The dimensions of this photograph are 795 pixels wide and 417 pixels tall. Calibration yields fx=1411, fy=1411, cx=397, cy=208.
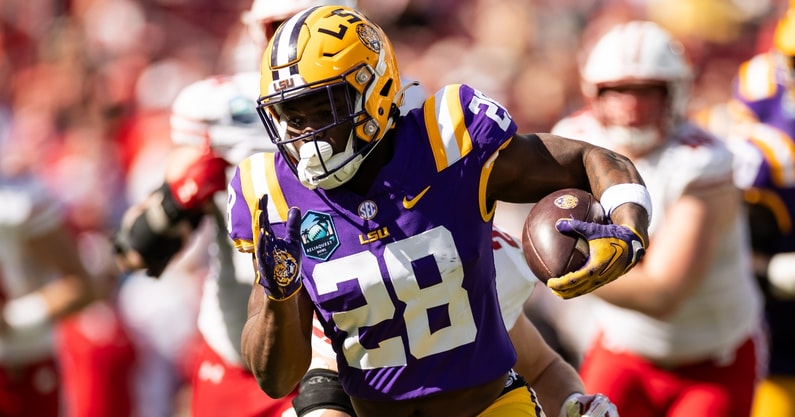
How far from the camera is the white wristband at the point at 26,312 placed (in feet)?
20.2

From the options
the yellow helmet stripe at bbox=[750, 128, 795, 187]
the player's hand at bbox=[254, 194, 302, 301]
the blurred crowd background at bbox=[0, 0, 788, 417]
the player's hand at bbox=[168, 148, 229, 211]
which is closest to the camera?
the player's hand at bbox=[254, 194, 302, 301]

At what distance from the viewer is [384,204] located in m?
3.64

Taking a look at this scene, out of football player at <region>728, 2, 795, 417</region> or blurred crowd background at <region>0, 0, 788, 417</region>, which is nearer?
football player at <region>728, 2, 795, 417</region>

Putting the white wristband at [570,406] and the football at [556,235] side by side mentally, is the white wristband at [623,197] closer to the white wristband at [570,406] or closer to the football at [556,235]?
the football at [556,235]

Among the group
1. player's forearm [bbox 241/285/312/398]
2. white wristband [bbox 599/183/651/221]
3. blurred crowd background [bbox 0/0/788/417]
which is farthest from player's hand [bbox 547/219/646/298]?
blurred crowd background [bbox 0/0/788/417]

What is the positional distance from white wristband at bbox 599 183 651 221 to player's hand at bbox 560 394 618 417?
2.28 feet

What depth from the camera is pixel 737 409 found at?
571 cm

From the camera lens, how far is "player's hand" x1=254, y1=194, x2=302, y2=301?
131 inches

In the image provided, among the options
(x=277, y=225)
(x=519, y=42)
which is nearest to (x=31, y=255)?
(x=277, y=225)

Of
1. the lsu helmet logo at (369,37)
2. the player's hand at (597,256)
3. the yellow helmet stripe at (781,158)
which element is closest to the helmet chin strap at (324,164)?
the lsu helmet logo at (369,37)

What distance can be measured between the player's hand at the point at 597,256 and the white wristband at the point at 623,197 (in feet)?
0.57

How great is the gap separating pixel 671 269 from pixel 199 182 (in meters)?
1.91

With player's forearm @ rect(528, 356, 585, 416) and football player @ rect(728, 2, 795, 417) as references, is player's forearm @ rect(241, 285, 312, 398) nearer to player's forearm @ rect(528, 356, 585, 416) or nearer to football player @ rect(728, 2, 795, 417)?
player's forearm @ rect(528, 356, 585, 416)

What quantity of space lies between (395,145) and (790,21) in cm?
338
